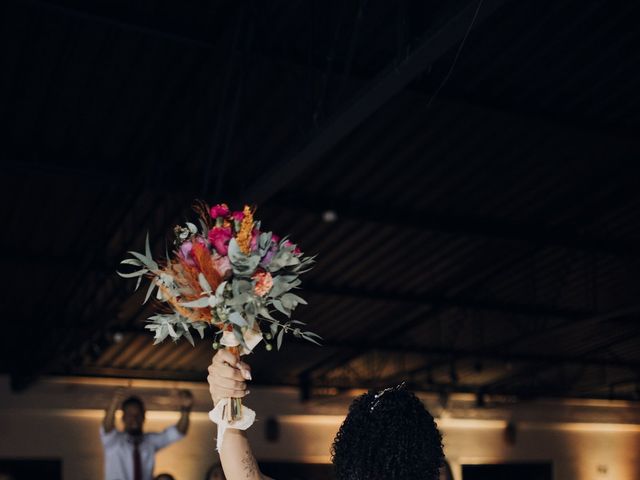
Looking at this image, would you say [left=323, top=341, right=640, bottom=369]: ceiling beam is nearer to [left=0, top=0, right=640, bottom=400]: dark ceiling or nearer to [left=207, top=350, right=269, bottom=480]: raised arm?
[left=0, top=0, right=640, bottom=400]: dark ceiling

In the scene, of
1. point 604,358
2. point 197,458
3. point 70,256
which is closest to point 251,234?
point 70,256

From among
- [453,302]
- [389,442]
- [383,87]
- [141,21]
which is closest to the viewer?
[389,442]

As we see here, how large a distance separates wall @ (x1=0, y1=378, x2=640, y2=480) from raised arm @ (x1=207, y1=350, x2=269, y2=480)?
43.8 ft

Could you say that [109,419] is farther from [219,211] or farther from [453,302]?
[453,302]

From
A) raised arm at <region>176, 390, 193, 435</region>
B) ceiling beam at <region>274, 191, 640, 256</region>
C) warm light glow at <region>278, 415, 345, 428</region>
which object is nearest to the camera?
raised arm at <region>176, 390, 193, 435</region>

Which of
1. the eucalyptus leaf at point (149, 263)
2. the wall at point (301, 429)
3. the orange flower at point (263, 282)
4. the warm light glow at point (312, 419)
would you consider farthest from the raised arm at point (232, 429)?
the warm light glow at point (312, 419)

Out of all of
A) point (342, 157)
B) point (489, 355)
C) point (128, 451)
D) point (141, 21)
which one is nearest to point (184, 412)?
point (128, 451)

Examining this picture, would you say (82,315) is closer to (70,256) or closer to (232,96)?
(70,256)

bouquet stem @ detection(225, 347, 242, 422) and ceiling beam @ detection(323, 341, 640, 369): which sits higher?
ceiling beam @ detection(323, 341, 640, 369)

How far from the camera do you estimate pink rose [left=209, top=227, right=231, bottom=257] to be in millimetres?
2152

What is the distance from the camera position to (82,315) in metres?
11.3

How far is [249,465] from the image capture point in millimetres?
2037

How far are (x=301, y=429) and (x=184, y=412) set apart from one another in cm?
1163

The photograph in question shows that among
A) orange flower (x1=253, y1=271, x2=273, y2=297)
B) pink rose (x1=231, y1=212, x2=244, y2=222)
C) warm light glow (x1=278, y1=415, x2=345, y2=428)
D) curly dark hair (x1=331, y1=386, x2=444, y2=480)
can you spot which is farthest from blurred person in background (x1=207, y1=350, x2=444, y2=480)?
warm light glow (x1=278, y1=415, x2=345, y2=428)
